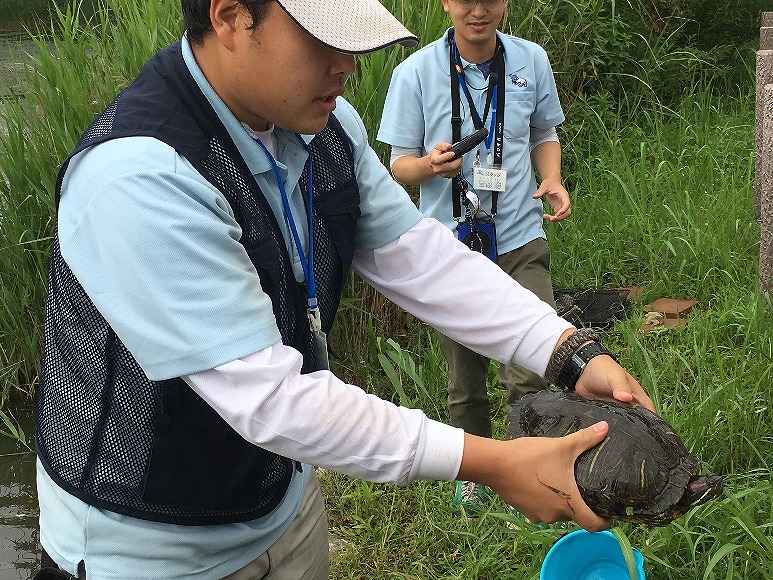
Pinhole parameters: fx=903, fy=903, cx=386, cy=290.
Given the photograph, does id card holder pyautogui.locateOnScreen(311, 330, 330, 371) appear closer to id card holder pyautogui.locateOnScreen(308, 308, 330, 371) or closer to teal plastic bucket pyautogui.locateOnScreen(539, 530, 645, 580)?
id card holder pyautogui.locateOnScreen(308, 308, 330, 371)

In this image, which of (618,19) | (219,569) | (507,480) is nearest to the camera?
(507,480)

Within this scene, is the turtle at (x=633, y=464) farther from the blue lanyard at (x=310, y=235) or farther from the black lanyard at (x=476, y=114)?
the black lanyard at (x=476, y=114)

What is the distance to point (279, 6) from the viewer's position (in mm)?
1351

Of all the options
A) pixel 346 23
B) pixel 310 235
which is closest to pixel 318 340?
pixel 310 235

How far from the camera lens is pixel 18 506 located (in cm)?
388

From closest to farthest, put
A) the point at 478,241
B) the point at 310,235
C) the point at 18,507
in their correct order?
the point at 310,235
the point at 478,241
the point at 18,507

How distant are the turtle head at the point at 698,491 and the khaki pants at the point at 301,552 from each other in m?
0.78

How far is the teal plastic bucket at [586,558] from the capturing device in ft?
7.52

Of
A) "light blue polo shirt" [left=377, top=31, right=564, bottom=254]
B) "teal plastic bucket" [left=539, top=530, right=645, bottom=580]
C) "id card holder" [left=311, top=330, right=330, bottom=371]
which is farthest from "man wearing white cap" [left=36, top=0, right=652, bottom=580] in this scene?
"light blue polo shirt" [left=377, top=31, right=564, bottom=254]

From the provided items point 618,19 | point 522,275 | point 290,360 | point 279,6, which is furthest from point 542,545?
point 618,19

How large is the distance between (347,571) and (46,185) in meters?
2.20

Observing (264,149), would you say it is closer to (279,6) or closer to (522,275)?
(279,6)

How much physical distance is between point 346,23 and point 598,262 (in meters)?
3.29

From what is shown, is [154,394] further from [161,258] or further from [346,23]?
[346,23]
